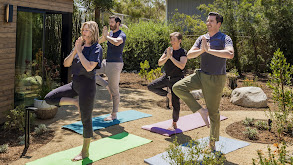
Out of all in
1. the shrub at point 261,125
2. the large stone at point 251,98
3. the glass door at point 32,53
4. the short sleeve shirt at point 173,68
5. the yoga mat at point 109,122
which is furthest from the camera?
the large stone at point 251,98

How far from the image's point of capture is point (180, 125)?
21.4 ft

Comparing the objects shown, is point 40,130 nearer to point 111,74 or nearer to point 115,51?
point 111,74

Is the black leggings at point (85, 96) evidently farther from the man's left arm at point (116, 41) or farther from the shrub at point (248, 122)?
the shrub at point (248, 122)

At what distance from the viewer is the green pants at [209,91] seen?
4715 millimetres

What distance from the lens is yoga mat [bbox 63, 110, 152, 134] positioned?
6185mm

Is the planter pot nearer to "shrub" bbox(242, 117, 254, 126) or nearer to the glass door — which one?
the glass door

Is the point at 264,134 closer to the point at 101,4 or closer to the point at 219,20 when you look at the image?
the point at 219,20

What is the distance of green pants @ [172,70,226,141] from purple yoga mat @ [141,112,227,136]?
1188 millimetres

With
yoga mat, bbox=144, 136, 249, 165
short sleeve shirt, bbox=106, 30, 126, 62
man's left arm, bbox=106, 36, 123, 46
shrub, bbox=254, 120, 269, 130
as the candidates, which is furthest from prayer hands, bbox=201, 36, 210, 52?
shrub, bbox=254, 120, 269, 130

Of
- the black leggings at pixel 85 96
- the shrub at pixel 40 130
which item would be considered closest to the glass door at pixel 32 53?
the shrub at pixel 40 130

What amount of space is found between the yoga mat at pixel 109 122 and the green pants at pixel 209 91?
205 centimetres

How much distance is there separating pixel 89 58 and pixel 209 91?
1.81 metres

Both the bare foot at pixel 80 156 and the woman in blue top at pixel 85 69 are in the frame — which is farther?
the bare foot at pixel 80 156

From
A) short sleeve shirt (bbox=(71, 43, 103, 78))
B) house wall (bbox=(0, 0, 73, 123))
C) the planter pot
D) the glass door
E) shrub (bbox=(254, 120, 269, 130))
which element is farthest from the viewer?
the glass door
